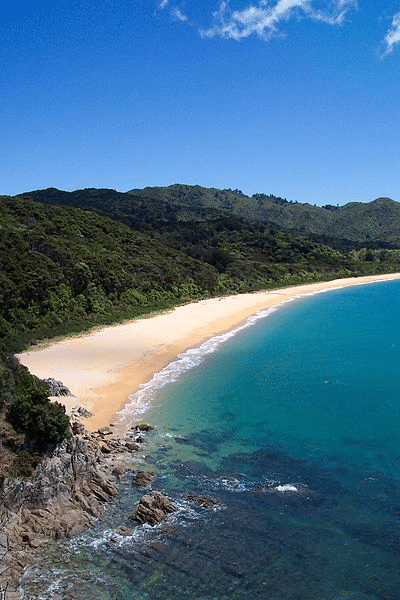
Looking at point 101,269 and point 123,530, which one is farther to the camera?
point 101,269

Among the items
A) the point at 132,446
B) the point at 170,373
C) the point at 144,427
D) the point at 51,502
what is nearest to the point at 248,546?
the point at 51,502

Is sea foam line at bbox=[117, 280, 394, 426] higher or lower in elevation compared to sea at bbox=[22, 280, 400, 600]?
A: higher

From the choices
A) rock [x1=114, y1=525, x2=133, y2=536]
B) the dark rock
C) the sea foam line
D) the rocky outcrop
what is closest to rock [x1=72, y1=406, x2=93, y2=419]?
the sea foam line

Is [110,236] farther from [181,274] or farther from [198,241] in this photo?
[198,241]

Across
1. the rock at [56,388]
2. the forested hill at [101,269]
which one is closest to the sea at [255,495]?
the rock at [56,388]

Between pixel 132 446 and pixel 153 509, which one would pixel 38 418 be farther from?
pixel 153 509

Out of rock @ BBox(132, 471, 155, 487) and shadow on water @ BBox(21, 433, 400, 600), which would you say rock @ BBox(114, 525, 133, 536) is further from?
rock @ BBox(132, 471, 155, 487)
